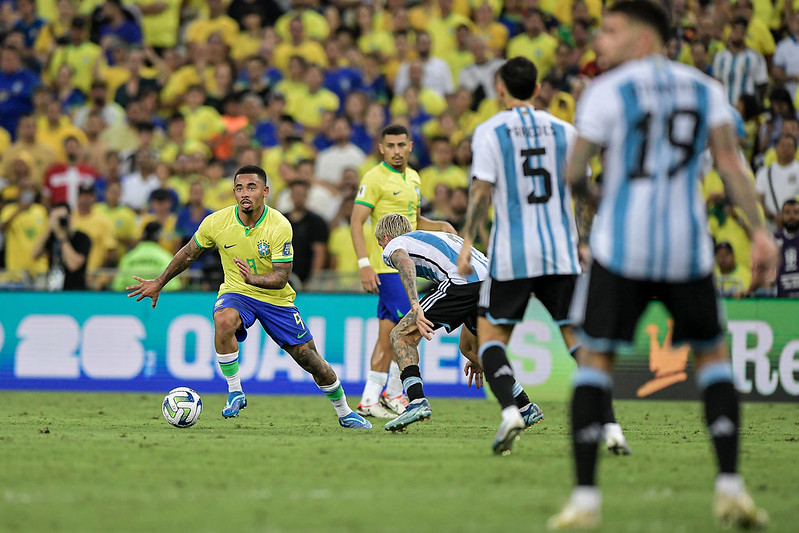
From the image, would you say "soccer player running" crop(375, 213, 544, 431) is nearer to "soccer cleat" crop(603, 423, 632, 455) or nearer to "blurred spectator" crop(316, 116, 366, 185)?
"soccer cleat" crop(603, 423, 632, 455)

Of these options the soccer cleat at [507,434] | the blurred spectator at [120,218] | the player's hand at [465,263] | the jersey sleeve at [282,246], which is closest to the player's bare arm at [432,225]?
the jersey sleeve at [282,246]

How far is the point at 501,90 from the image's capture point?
8.05m

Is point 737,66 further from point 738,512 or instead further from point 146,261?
point 738,512

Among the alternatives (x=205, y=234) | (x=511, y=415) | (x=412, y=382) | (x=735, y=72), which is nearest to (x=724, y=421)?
(x=511, y=415)

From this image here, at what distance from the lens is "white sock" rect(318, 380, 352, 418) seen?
10242 millimetres

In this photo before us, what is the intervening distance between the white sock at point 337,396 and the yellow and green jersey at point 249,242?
2.65 ft

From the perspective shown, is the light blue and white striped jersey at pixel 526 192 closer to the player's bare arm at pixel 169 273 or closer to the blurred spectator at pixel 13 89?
the player's bare arm at pixel 169 273

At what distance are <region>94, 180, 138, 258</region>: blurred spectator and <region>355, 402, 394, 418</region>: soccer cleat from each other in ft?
22.6

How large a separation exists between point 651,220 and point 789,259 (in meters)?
10.1

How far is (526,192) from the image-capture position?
7.84m

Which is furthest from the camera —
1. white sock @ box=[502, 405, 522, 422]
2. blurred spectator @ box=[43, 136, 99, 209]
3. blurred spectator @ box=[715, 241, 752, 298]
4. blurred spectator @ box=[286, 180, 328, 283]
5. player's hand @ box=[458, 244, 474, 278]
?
blurred spectator @ box=[43, 136, 99, 209]

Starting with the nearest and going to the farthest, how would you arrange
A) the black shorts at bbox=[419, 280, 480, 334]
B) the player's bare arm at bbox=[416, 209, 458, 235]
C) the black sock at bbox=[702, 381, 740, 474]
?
the black sock at bbox=[702, 381, 740, 474] → the black shorts at bbox=[419, 280, 480, 334] → the player's bare arm at bbox=[416, 209, 458, 235]

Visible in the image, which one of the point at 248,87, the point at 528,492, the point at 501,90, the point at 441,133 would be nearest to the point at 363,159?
the point at 441,133

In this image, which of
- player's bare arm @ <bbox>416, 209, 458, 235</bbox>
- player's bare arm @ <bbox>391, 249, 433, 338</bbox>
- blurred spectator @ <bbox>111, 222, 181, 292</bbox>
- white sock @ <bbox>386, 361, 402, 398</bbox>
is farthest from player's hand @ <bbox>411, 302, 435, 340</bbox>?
blurred spectator @ <bbox>111, 222, 181, 292</bbox>
